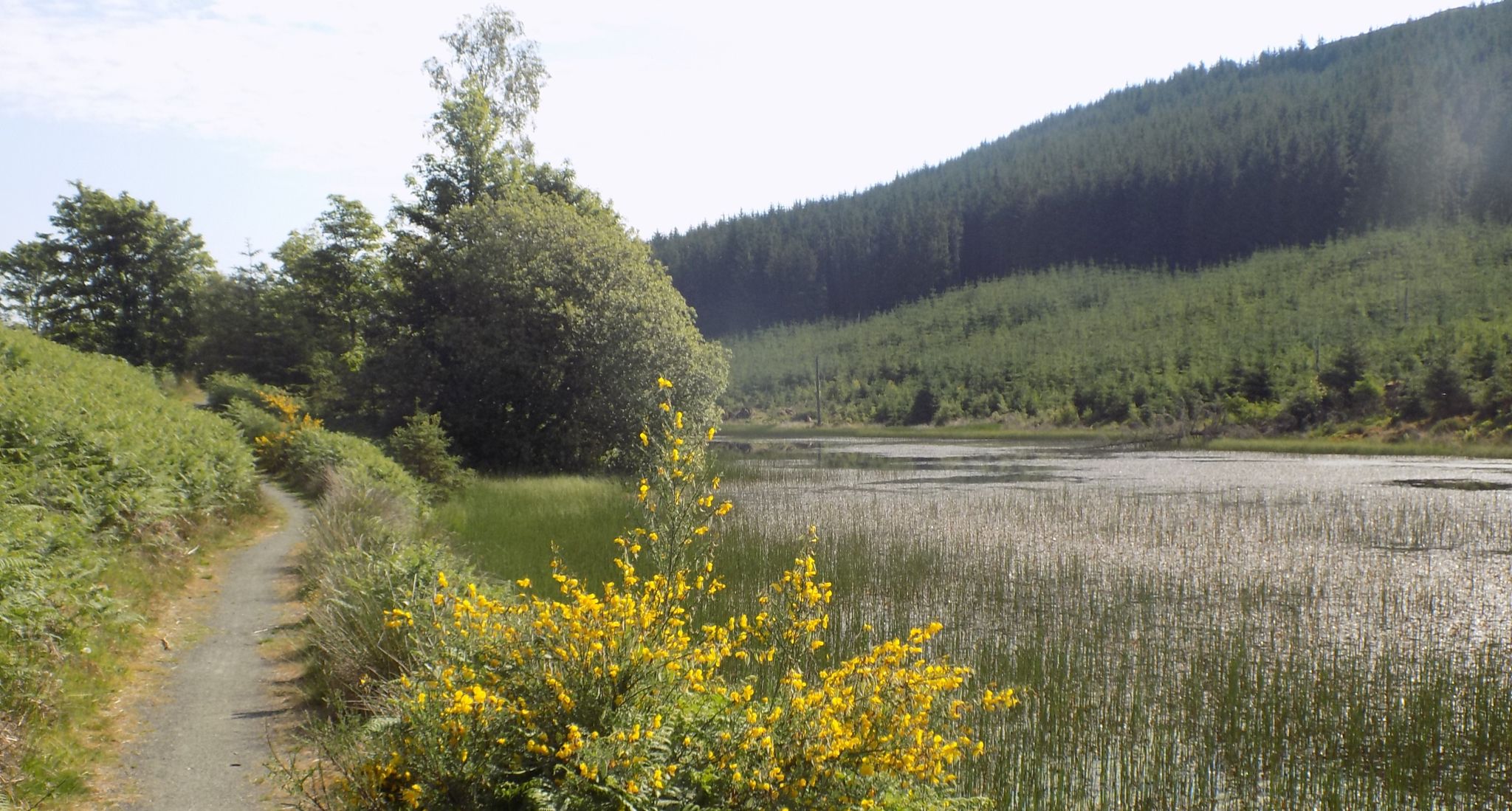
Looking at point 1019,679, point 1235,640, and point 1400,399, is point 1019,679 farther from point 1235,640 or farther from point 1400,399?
point 1400,399

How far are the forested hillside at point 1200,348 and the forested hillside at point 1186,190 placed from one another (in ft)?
27.1

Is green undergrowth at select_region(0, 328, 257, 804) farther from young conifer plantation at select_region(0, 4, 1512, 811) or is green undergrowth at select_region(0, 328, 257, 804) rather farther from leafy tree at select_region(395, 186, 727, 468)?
leafy tree at select_region(395, 186, 727, 468)

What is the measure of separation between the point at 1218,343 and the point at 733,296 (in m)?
83.3

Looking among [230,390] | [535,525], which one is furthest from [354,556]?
[230,390]

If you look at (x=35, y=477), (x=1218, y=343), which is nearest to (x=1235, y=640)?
(x=35, y=477)

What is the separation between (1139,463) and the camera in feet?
125

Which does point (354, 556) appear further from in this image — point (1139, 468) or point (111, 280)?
point (111, 280)

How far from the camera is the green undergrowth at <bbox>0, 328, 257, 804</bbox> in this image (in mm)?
5855

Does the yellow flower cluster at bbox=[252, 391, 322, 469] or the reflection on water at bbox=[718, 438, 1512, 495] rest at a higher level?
the yellow flower cluster at bbox=[252, 391, 322, 469]

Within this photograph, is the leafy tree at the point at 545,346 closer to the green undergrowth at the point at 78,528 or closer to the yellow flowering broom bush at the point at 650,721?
the green undergrowth at the point at 78,528

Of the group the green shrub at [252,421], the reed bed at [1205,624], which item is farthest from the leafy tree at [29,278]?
the reed bed at [1205,624]

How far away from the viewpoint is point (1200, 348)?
72.9m

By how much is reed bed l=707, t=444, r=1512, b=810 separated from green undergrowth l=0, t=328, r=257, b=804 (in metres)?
5.84

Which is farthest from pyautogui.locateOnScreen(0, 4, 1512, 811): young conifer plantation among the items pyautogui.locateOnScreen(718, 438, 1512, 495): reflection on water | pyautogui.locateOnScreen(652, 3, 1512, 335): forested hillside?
pyautogui.locateOnScreen(652, 3, 1512, 335): forested hillside
